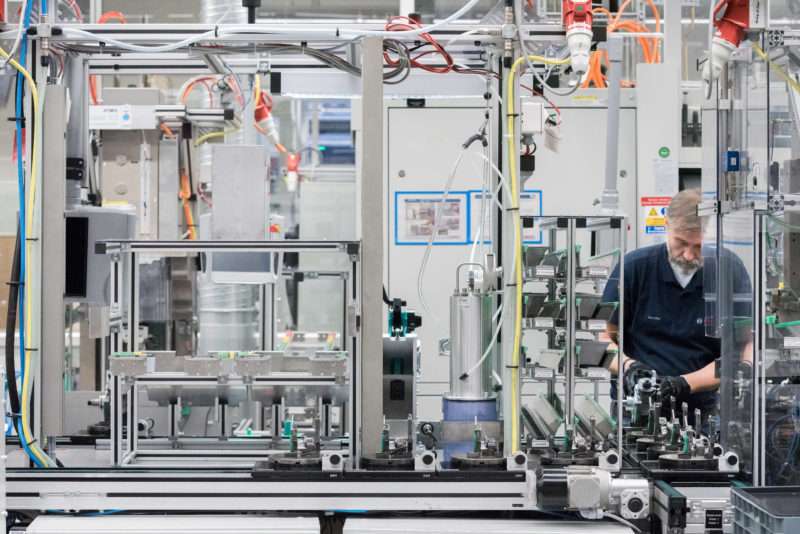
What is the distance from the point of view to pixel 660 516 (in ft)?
7.41

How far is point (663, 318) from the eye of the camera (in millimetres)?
3430


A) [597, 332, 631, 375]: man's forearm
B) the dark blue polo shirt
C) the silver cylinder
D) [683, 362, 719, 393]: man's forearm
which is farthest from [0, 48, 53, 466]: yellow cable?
the dark blue polo shirt

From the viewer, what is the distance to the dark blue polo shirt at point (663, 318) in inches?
133

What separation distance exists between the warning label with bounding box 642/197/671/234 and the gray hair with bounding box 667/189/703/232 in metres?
0.80

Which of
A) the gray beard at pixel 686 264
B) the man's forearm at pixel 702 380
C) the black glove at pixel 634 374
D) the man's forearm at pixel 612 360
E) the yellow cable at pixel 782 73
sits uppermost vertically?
the yellow cable at pixel 782 73

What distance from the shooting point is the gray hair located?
3.37m

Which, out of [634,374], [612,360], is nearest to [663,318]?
[634,374]

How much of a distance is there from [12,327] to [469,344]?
1.22 meters

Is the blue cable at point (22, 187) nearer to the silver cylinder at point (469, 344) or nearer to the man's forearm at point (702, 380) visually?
the silver cylinder at point (469, 344)

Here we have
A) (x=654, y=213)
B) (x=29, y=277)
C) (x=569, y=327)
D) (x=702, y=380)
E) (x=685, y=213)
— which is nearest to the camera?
(x=569, y=327)

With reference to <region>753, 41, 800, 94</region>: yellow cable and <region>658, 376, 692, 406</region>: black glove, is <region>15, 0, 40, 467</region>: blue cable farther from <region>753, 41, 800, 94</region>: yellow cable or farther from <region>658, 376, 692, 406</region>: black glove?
<region>753, 41, 800, 94</region>: yellow cable

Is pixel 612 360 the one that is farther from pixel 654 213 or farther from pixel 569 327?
pixel 654 213

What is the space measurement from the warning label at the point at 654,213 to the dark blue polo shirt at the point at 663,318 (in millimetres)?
729

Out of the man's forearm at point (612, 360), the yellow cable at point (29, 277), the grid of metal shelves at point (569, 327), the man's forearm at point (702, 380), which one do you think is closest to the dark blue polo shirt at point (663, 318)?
the man's forearm at point (702, 380)
